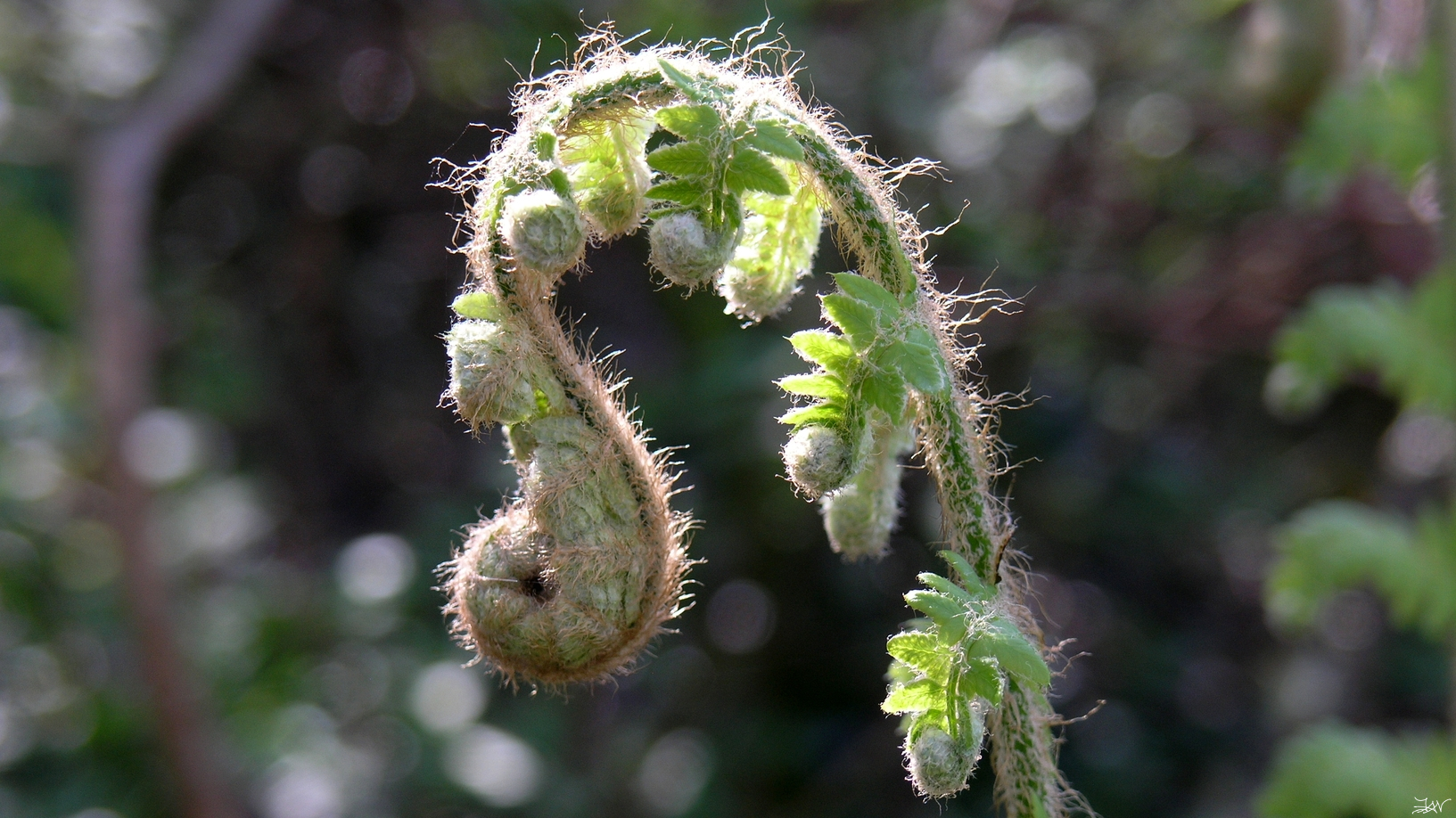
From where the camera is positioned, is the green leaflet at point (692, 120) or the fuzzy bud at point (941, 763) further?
the green leaflet at point (692, 120)

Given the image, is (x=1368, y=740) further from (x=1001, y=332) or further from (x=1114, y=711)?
A: (x=1001, y=332)

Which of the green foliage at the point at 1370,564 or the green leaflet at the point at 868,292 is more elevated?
the green foliage at the point at 1370,564

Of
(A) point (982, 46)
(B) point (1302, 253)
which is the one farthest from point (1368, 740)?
(A) point (982, 46)

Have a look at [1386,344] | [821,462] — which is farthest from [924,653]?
[1386,344]

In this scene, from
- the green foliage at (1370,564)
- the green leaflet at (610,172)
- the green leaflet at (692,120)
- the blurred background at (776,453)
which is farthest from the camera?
the blurred background at (776,453)

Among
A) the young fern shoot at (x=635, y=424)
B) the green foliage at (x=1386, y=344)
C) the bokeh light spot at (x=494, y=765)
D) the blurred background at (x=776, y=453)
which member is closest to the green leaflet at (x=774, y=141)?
the young fern shoot at (x=635, y=424)

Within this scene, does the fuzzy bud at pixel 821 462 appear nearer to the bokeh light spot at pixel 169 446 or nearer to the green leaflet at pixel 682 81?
the green leaflet at pixel 682 81

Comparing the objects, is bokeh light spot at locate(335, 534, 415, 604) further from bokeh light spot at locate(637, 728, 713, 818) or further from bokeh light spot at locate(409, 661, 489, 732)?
bokeh light spot at locate(637, 728, 713, 818)

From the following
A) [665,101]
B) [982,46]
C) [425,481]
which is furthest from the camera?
[425,481]
